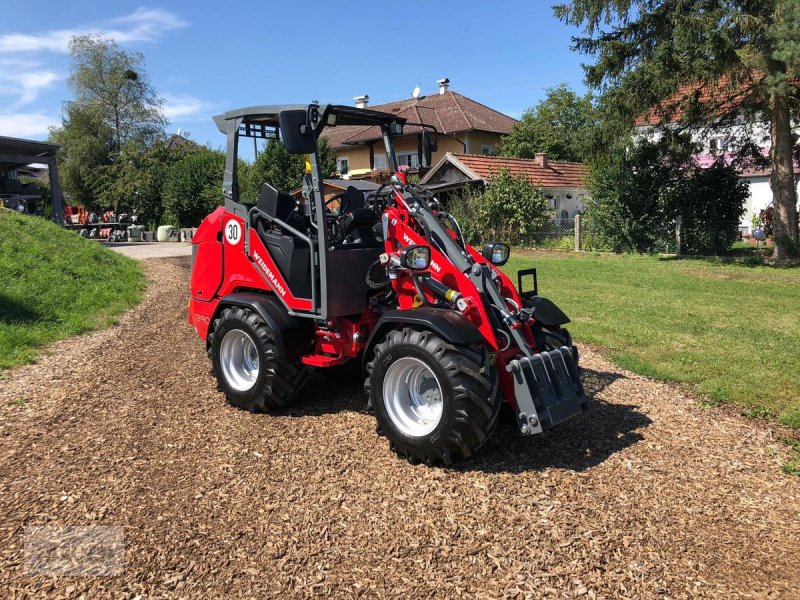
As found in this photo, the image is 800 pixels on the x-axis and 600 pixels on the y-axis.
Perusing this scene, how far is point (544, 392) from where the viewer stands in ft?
14.0

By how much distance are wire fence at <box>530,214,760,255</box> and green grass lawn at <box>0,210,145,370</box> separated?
536 inches

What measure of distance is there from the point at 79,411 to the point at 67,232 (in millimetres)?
13453

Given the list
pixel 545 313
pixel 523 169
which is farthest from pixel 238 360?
pixel 523 169

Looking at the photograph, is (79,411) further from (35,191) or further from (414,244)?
(35,191)

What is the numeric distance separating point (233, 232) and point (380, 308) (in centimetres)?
A: 165

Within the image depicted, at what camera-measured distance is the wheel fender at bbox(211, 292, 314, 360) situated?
5.31 meters

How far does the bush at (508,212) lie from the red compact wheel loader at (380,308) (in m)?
17.5

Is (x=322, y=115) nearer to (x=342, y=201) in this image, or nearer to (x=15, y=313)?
(x=342, y=201)

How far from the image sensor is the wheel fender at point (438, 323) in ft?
13.6

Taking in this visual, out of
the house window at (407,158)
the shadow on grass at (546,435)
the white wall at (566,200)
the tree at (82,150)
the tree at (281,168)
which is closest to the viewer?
the shadow on grass at (546,435)

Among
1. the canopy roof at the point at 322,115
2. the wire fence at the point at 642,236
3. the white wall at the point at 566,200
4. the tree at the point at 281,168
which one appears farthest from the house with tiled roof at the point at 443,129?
the canopy roof at the point at 322,115

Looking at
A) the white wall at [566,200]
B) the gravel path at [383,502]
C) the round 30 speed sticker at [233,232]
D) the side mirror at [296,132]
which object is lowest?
the gravel path at [383,502]

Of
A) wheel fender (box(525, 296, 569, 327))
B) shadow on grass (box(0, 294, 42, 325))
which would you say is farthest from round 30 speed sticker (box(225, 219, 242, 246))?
shadow on grass (box(0, 294, 42, 325))

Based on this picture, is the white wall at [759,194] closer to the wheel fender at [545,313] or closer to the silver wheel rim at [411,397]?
the wheel fender at [545,313]
